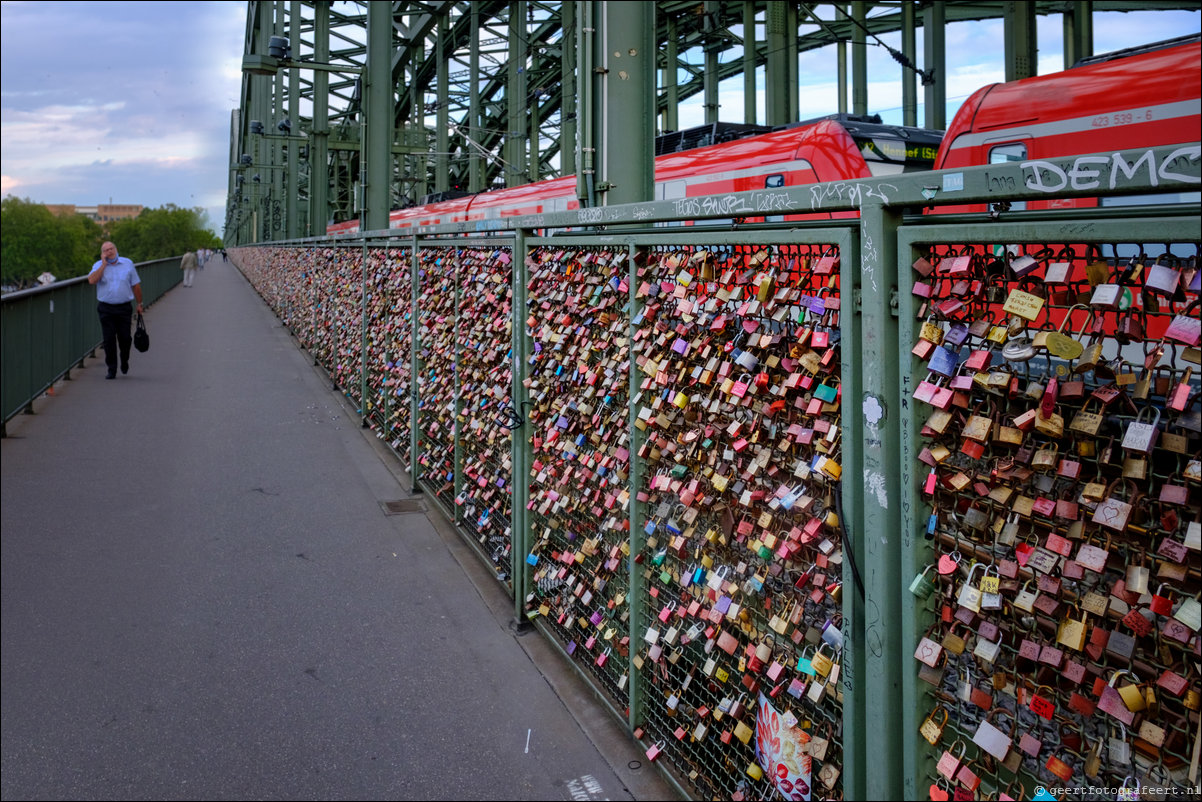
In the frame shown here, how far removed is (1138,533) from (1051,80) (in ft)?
32.3

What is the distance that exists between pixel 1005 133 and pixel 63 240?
16295 cm

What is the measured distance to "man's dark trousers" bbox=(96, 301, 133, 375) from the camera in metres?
13.3

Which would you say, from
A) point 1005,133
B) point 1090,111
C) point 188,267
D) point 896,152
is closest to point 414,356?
point 1005,133

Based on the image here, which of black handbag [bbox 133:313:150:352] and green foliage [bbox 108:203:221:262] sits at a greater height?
green foliage [bbox 108:203:221:262]

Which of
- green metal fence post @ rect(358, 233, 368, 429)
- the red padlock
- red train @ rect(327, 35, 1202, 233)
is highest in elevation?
red train @ rect(327, 35, 1202, 233)

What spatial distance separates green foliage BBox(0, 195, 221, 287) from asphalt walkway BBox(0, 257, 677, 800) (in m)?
135

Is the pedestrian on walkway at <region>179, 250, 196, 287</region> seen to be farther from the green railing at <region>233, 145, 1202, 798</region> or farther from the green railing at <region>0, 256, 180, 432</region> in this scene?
the green railing at <region>233, 145, 1202, 798</region>

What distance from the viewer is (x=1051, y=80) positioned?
10234 mm

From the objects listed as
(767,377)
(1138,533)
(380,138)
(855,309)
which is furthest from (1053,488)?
(380,138)

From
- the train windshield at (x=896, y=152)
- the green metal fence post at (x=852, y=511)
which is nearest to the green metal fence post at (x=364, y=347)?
the train windshield at (x=896, y=152)

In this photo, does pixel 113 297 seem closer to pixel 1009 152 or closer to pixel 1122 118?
pixel 1009 152

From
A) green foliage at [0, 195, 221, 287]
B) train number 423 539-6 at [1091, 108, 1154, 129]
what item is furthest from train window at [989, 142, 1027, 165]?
green foliage at [0, 195, 221, 287]

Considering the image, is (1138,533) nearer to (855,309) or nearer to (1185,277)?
(1185,277)

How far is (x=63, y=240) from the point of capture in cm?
14775
